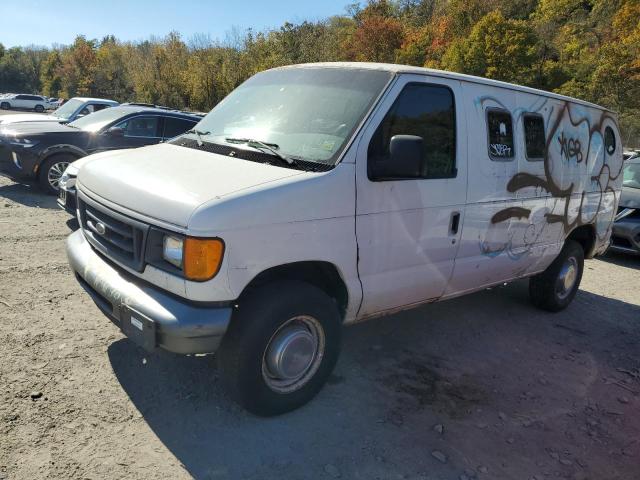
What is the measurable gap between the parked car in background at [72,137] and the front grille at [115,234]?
5836 millimetres

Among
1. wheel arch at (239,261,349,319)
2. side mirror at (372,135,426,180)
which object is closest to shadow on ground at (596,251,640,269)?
side mirror at (372,135,426,180)

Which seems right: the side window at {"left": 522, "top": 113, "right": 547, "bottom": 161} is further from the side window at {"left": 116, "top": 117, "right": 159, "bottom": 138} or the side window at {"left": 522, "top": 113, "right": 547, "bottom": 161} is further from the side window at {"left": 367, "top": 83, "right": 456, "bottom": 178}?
the side window at {"left": 116, "top": 117, "right": 159, "bottom": 138}

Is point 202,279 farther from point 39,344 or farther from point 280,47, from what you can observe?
point 280,47

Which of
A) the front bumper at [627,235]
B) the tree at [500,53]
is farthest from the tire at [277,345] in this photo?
the tree at [500,53]

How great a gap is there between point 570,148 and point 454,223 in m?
2.22

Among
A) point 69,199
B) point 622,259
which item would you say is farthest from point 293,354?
point 622,259

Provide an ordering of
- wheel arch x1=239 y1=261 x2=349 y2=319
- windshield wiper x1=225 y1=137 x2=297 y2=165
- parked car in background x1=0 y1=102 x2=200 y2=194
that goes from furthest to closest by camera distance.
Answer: parked car in background x1=0 y1=102 x2=200 y2=194
windshield wiper x1=225 y1=137 x2=297 y2=165
wheel arch x1=239 y1=261 x2=349 y2=319

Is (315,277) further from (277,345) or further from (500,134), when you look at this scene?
(500,134)

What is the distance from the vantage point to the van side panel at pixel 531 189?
403 cm

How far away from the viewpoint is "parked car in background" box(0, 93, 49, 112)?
1848 inches

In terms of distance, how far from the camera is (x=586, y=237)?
5840 mm

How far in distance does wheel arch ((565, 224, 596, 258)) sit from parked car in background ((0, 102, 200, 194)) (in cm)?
720

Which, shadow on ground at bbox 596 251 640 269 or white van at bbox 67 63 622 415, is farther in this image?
shadow on ground at bbox 596 251 640 269

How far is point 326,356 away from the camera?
10.7 ft
